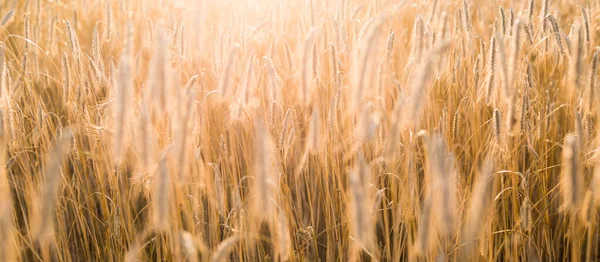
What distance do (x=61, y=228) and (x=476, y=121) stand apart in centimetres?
102

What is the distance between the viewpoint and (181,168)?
2.95ft

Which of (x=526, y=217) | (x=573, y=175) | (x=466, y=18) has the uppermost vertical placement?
(x=466, y=18)

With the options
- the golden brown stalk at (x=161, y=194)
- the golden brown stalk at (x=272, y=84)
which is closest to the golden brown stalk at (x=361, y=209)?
the golden brown stalk at (x=161, y=194)

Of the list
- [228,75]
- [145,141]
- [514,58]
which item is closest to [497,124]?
[514,58]

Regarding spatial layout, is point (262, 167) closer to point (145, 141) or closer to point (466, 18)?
point (145, 141)

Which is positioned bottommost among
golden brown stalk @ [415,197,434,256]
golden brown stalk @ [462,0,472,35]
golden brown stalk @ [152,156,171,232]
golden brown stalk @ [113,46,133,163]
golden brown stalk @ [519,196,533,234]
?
golden brown stalk @ [519,196,533,234]

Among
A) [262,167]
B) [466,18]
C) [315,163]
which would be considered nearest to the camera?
[262,167]

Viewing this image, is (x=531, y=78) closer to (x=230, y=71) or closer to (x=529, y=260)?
(x=529, y=260)

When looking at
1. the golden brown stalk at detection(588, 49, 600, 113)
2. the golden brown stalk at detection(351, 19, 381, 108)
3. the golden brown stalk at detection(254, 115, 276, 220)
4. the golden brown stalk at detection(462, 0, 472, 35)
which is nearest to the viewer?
the golden brown stalk at detection(254, 115, 276, 220)

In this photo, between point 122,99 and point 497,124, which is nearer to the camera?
point 122,99

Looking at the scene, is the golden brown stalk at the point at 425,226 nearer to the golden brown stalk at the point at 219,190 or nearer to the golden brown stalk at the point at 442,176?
the golden brown stalk at the point at 442,176

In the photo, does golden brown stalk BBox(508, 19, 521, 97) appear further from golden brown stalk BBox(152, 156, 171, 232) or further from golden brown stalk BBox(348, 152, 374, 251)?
golden brown stalk BBox(152, 156, 171, 232)

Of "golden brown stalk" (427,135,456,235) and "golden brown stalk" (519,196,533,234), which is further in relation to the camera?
"golden brown stalk" (519,196,533,234)

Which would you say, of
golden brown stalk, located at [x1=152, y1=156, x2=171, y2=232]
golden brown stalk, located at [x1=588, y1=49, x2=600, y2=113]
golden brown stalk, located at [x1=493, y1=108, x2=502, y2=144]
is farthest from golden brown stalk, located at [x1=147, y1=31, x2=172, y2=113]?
golden brown stalk, located at [x1=588, y1=49, x2=600, y2=113]
